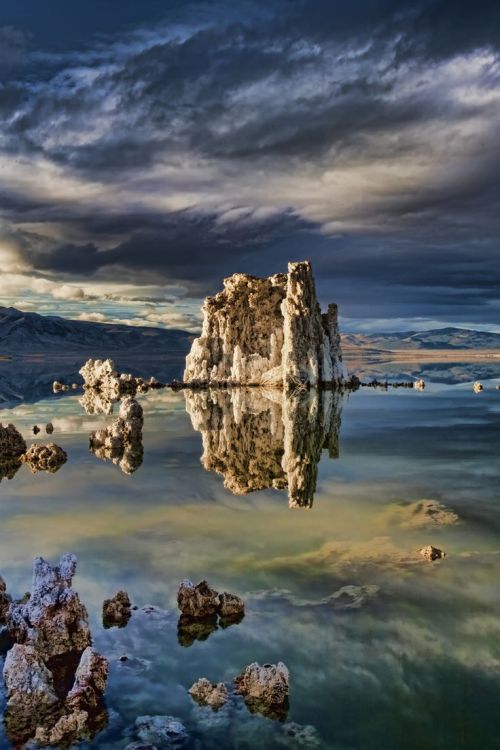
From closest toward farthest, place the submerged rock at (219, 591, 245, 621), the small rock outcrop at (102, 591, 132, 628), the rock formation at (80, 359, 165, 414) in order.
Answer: the small rock outcrop at (102, 591, 132, 628) < the submerged rock at (219, 591, 245, 621) < the rock formation at (80, 359, 165, 414)

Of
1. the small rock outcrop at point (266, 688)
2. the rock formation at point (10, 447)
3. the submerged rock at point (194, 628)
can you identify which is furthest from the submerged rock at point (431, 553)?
the rock formation at point (10, 447)

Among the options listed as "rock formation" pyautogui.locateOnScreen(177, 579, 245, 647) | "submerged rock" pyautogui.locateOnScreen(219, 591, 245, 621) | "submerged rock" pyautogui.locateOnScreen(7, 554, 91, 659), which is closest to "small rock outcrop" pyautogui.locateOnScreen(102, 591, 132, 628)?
"submerged rock" pyautogui.locateOnScreen(7, 554, 91, 659)

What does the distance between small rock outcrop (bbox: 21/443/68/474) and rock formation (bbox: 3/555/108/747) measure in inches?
597

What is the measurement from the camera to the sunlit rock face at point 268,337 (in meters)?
65.7

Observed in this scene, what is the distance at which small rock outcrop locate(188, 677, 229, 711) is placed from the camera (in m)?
8.95

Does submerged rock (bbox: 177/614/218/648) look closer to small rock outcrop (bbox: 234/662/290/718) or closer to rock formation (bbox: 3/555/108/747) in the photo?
rock formation (bbox: 3/555/108/747)

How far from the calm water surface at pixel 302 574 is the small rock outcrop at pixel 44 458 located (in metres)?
0.46

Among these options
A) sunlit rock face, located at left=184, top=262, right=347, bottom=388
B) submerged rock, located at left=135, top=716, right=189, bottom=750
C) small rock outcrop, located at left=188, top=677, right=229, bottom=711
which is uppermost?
sunlit rock face, located at left=184, top=262, right=347, bottom=388

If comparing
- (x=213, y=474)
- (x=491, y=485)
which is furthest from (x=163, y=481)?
(x=491, y=485)

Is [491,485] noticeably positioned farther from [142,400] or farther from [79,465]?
[142,400]

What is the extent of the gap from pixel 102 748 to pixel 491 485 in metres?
16.8

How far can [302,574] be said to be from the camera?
1366cm

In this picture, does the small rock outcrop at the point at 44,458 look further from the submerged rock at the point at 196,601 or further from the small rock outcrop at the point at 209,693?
the small rock outcrop at the point at 209,693

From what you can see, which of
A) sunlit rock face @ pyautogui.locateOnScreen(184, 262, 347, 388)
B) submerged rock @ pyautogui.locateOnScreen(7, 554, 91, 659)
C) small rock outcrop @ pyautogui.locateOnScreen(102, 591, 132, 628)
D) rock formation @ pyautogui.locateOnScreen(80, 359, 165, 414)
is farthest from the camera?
sunlit rock face @ pyautogui.locateOnScreen(184, 262, 347, 388)
